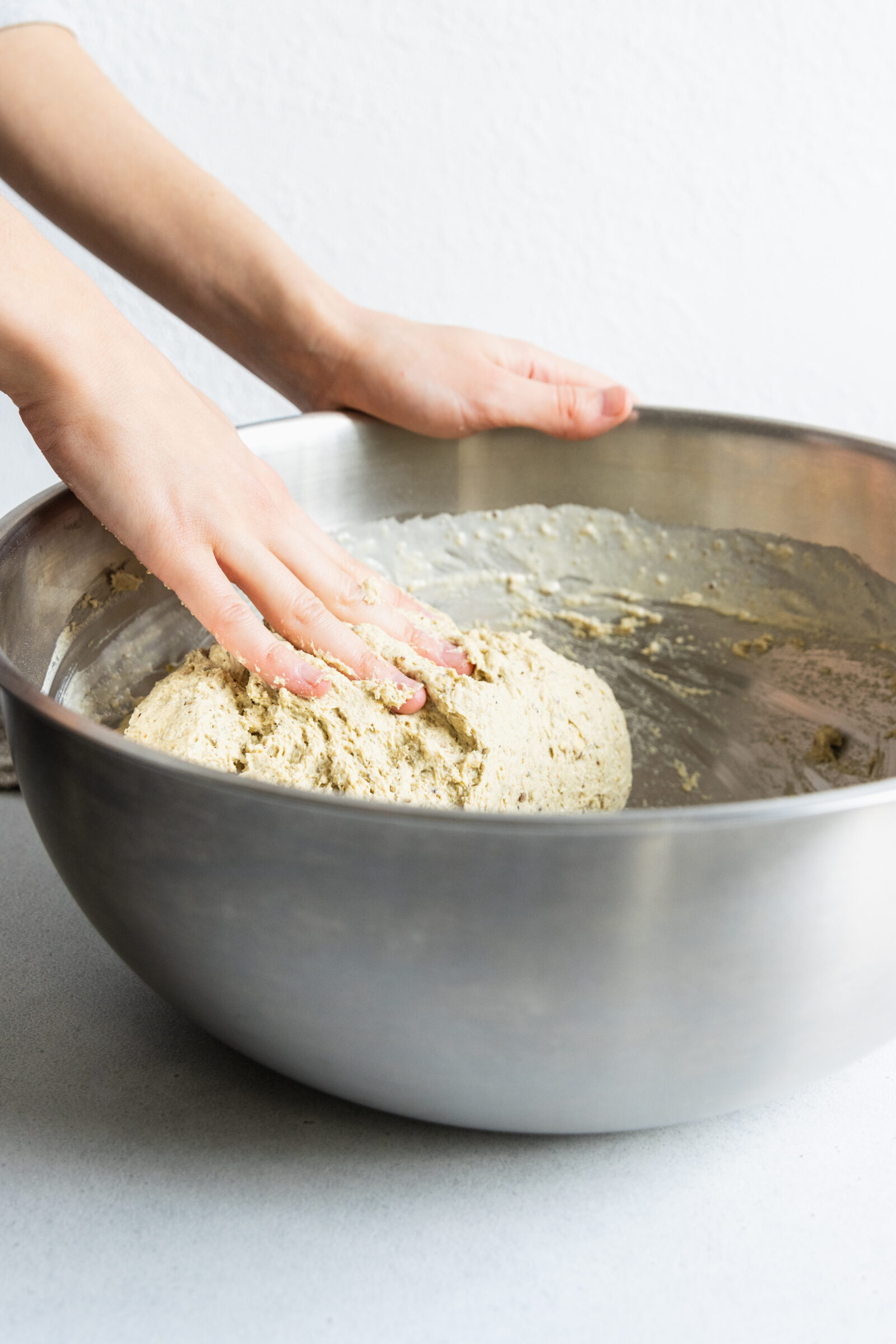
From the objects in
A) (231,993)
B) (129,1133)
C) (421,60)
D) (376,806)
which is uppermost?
(421,60)

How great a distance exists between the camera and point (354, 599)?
2.45 ft

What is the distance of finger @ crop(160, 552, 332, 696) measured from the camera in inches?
25.4

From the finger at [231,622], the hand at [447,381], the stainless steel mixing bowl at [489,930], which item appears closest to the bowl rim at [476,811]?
the stainless steel mixing bowl at [489,930]

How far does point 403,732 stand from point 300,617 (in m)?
0.10

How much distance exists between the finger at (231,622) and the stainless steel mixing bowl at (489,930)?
15 centimetres

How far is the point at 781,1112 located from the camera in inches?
22.7

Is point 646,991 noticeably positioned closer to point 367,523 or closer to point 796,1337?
point 796,1337

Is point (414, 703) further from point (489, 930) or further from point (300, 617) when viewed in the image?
point (489, 930)

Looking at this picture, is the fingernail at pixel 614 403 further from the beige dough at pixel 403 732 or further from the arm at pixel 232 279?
the beige dough at pixel 403 732

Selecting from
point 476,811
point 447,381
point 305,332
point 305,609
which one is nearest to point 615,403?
point 447,381

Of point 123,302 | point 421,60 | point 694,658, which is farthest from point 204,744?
point 421,60

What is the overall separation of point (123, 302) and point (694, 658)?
1.00 m

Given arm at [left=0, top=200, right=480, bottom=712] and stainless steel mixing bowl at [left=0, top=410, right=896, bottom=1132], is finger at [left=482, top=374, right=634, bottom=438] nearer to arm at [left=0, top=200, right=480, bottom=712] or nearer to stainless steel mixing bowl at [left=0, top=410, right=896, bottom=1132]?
arm at [left=0, top=200, right=480, bottom=712]

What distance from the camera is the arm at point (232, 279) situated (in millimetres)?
867
